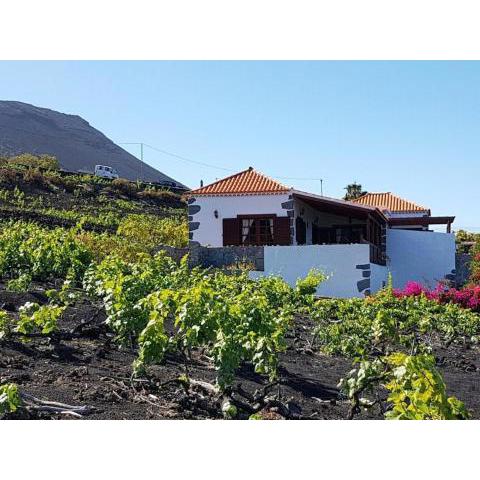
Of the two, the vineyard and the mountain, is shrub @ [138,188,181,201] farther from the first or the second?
the mountain

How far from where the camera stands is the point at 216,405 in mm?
5863

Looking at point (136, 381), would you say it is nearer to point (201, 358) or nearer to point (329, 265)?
point (201, 358)

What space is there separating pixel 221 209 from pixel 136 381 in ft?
50.0

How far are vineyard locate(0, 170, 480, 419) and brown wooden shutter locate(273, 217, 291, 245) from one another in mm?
8269

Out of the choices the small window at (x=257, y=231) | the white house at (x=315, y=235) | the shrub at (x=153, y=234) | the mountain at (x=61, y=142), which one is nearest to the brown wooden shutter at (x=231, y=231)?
the white house at (x=315, y=235)

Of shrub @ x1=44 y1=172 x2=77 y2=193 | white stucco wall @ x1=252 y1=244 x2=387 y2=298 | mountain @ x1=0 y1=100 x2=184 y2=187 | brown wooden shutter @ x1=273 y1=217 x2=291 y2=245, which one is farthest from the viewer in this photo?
mountain @ x1=0 y1=100 x2=184 y2=187

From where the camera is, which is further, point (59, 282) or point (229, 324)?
point (59, 282)

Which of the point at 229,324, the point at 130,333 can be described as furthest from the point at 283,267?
the point at 229,324

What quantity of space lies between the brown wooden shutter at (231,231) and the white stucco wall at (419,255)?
6.06 m

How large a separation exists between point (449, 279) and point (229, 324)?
19458 millimetres

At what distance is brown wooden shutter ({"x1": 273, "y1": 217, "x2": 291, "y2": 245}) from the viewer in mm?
20875

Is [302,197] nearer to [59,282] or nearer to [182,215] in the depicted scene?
[59,282]

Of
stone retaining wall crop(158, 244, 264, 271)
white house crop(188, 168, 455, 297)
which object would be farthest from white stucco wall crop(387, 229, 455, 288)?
stone retaining wall crop(158, 244, 264, 271)
